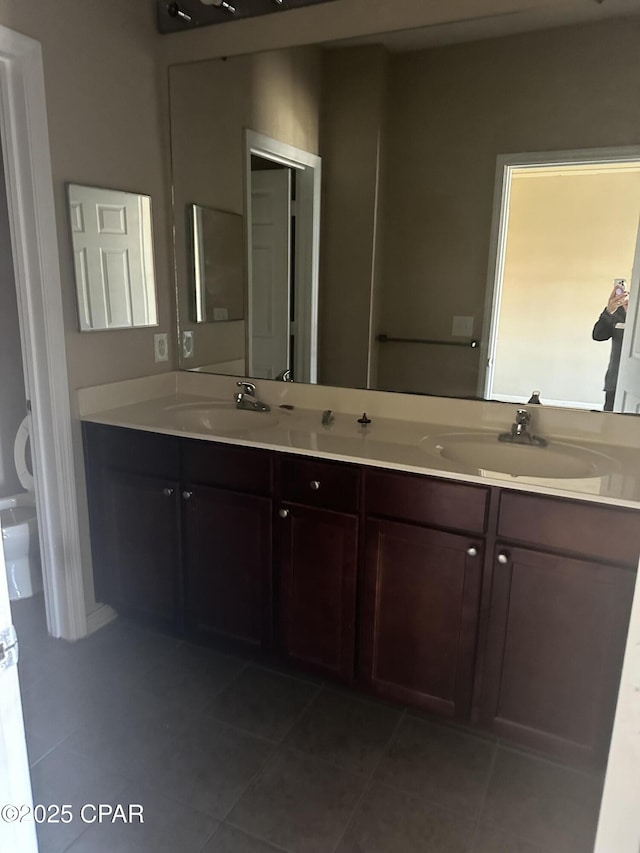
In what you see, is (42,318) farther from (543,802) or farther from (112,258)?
(543,802)

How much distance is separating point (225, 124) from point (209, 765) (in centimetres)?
229

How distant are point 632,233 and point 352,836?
6.17 ft

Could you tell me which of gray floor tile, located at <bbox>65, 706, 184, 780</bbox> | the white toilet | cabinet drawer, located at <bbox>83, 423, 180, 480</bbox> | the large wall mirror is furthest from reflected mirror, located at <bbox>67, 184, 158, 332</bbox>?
gray floor tile, located at <bbox>65, 706, 184, 780</bbox>

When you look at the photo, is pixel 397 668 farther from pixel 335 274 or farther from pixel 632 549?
pixel 335 274

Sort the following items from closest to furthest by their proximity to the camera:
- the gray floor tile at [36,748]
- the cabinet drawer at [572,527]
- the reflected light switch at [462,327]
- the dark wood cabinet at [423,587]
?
the cabinet drawer at [572,527], the dark wood cabinet at [423,587], the gray floor tile at [36,748], the reflected light switch at [462,327]

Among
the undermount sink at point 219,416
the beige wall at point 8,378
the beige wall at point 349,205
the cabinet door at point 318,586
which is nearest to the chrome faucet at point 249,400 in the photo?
the undermount sink at point 219,416

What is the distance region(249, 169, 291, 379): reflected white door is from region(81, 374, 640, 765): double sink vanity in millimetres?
224

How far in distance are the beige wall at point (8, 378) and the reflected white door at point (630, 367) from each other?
8.92ft

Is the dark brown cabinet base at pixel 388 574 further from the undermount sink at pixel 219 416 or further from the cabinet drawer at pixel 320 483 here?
the undermount sink at pixel 219 416

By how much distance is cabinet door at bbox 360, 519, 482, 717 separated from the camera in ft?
5.65

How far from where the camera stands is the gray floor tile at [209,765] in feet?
5.45

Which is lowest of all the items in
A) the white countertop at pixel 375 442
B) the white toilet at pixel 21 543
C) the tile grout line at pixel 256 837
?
the tile grout line at pixel 256 837

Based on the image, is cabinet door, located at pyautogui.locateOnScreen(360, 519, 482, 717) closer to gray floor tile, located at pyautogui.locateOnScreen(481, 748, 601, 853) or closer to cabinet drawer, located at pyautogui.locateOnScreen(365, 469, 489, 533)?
cabinet drawer, located at pyautogui.locateOnScreen(365, 469, 489, 533)

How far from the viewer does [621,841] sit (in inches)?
30.8
